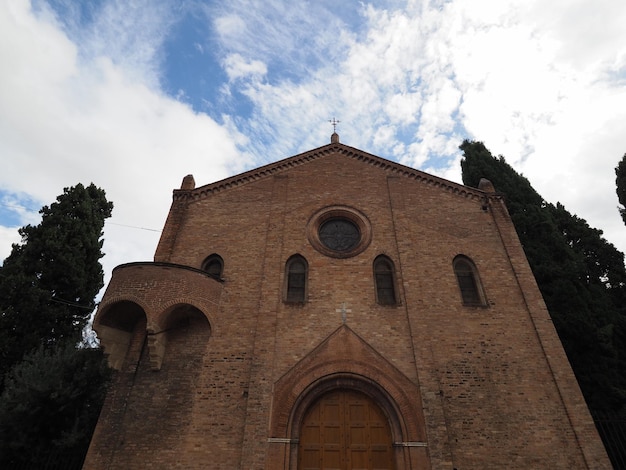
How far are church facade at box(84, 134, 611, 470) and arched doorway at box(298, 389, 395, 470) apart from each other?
0.10 ft

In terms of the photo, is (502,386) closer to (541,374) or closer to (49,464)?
(541,374)

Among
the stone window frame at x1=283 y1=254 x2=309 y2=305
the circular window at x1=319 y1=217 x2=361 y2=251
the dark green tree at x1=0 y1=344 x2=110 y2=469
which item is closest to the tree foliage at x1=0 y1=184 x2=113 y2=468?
the dark green tree at x1=0 y1=344 x2=110 y2=469

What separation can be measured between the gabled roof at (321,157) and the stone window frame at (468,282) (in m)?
2.61

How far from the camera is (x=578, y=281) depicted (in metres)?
12.8

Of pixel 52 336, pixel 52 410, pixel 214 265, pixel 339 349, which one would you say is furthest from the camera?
pixel 52 336

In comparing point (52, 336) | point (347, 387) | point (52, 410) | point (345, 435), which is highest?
point (52, 336)

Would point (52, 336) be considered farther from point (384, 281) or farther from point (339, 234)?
point (384, 281)

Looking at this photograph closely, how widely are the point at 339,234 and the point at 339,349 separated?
151 inches

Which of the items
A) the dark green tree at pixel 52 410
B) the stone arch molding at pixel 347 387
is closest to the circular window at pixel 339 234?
the stone arch molding at pixel 347 387

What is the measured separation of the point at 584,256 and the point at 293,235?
13.0 meters

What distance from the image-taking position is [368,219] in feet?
37.9

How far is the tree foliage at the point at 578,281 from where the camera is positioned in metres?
11.2

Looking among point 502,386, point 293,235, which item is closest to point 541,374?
point 502,386

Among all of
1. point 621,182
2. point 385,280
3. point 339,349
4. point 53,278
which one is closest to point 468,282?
point 385,280
